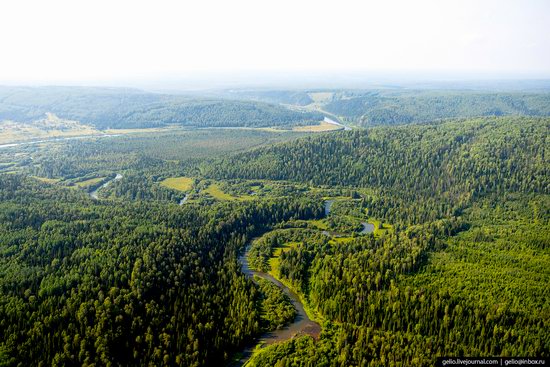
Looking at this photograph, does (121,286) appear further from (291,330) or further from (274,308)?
(291,330)

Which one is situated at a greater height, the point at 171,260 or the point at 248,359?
the point at 171,260

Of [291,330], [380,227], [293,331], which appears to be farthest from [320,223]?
[293,331]

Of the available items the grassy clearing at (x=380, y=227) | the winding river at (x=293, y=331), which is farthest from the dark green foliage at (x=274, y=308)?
the grassy clearing at (x=380, y=227)

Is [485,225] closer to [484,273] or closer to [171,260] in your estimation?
[484,273]

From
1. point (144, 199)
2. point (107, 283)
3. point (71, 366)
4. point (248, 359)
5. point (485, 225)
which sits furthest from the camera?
point (144, 199)

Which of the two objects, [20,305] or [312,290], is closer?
[20,305]

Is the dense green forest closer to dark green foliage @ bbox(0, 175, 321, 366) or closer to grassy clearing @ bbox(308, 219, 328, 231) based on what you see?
dark green foliage @ bbox(0, 175, 321, 366)

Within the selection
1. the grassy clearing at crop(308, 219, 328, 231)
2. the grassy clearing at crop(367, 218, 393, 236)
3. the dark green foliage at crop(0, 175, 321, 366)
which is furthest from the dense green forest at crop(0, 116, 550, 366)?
the grassy clearing at crop(367, 218, 393, 236)

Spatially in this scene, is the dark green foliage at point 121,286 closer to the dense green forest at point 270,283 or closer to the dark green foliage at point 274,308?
the dense green forest at point 270,283

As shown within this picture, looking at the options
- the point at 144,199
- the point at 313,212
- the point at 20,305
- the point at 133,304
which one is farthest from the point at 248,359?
the point at 144,199

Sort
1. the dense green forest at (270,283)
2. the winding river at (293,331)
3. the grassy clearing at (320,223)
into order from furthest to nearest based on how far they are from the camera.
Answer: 1. the grassy clearing at (320,223)
2. the winding river at (293,331)
3. the dense green forest at (270,283)

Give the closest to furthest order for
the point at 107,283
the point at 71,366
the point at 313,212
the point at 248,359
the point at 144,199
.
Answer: the point at 71,366 → the point at 248,359 → the point at 107,283 → the point at 313,212 → the point at 144,199
